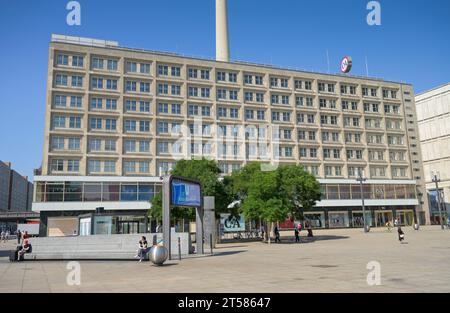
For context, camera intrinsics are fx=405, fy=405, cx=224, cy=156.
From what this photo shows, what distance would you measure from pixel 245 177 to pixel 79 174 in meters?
26.4

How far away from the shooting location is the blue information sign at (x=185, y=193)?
76.9 feet

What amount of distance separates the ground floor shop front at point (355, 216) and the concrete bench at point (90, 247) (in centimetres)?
4452

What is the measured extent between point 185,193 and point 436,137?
86.7 m

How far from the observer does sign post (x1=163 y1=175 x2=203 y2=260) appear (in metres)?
22.3

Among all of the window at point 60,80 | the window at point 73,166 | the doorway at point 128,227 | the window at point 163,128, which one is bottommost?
the doorway at point 128,227

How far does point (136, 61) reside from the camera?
6194cm

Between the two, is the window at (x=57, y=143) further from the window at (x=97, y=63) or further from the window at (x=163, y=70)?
the window at (x=163, y=70)

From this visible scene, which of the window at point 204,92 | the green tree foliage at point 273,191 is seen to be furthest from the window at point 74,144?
the green tree foliage at point 273,191

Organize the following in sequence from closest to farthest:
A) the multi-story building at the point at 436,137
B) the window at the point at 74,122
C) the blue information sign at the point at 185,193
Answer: the blue information sign at the point at 185,193 → the window at the point at 74,122 → the multi-story building at the point at 436,137

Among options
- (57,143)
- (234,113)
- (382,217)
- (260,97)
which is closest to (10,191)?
(57,143)

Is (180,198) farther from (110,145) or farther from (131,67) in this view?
(131,67)
